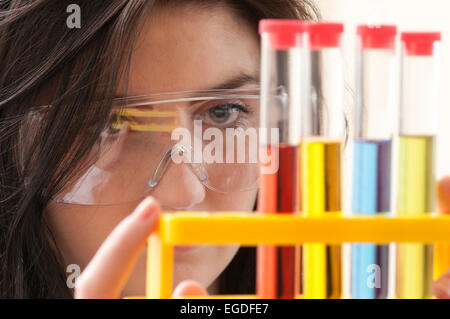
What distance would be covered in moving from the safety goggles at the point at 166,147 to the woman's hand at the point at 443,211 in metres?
0.49

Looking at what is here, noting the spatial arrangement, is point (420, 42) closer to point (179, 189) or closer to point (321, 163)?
point (321, 163)

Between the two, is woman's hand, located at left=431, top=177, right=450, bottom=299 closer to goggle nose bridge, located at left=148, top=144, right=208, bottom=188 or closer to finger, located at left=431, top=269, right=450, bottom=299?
finger, located at left=431, top=269, right=450, bottom=299

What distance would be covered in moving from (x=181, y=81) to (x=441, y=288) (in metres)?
0.57

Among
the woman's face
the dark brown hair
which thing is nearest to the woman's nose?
the woman's face

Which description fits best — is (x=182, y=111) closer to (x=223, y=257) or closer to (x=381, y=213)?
(x=223, y=257)

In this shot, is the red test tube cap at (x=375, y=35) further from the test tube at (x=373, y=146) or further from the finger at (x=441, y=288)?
the finger at (x=441, y=288)

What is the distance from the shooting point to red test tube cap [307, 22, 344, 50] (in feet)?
1.82

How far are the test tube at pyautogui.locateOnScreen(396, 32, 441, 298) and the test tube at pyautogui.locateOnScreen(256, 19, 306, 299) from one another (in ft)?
0.28

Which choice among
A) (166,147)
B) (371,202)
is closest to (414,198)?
(371,202)

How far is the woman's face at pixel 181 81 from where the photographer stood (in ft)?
3.41

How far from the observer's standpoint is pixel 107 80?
100cm

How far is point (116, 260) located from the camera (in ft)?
1.76

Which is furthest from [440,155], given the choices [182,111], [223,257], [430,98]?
[430,98]

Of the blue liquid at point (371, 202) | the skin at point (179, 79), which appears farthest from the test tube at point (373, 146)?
the skin at point (179, 79)
